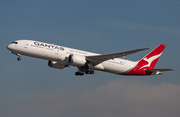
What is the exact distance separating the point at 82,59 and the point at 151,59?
1703 cm

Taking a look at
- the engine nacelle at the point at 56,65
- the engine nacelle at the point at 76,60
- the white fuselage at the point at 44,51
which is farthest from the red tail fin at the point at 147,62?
the engine nacelle at the point at 56,65

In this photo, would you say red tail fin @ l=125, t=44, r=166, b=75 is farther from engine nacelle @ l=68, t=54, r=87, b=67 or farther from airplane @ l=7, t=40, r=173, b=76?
engine nacelle @ l=68, t=54, r=87, b=67

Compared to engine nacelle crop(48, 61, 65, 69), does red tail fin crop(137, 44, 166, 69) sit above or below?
above

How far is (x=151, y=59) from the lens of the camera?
60.2m

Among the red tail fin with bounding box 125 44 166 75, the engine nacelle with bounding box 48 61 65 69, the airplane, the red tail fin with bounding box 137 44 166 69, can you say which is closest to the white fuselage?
the airplane

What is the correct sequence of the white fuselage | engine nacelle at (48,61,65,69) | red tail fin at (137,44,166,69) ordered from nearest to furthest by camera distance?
1. the white fuselage
2. engine nacelle at (48,61,65,69)
3. red tail fin at (137,44,166,69)


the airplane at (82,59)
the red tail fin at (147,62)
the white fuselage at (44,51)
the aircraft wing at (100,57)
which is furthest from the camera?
the red tail fin at (147,62)

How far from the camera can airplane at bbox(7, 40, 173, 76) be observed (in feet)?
160

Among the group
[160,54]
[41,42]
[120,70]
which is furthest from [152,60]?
[41,42]

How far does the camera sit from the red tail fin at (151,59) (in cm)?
5844

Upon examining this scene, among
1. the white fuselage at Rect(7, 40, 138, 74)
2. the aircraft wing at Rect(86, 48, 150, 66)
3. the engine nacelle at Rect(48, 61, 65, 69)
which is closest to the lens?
the white fuselage at Rect(7, 40, 138, 74)

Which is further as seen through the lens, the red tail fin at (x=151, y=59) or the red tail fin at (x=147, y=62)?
the red tail fin at (x=151, y=59)

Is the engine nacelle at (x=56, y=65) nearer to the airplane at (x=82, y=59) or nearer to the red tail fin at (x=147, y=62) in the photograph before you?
the airplane at (x=82, y=59)

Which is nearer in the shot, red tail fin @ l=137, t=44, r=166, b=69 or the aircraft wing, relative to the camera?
the aircraft wing
